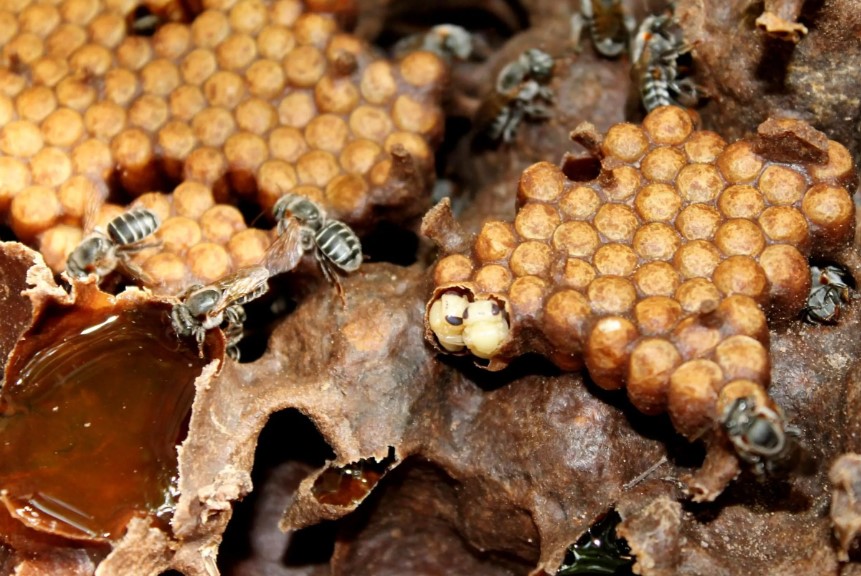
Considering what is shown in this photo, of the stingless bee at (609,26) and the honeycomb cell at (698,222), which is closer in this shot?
the honeycomb cell at (698,222)

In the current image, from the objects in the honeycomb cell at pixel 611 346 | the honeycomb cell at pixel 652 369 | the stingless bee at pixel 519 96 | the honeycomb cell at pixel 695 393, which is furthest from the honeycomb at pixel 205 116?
the honeycomb cell at pixel 695 393

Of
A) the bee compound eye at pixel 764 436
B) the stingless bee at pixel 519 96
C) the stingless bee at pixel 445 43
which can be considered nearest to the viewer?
the bee compound eye at pixel 764 436

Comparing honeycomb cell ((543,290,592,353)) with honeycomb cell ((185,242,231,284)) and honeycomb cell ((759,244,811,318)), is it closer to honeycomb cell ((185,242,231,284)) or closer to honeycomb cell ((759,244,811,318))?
honeycomb cell ((759,244,811,318))

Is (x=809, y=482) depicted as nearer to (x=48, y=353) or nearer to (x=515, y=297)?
(x=515, y=297)

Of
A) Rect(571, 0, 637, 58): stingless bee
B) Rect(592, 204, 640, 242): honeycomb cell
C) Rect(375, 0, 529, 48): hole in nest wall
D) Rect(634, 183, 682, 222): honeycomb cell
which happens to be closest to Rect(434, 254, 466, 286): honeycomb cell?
Rect(592, 204, 640, 242): honeycomb cell

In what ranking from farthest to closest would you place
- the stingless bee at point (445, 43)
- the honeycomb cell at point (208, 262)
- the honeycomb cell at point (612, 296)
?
the stingless bee at point (445, 43) < the honeycomb cell at point (208, 262) < the honeycomb cell at point (612, 296)

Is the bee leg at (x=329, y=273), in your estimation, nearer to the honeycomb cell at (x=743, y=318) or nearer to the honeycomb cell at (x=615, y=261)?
the honeycomb cell at (x=615, y=261)

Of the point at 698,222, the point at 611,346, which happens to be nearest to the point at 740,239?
the point at 698,222
